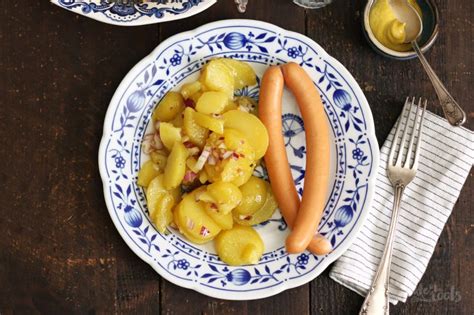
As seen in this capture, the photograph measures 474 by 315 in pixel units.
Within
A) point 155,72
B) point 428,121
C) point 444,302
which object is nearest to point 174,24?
point 155,72

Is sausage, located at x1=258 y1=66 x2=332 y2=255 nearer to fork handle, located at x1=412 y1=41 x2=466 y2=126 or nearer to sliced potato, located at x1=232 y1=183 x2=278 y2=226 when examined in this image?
sliced potato, located at x1=232 y1=183 x2=278 y2=226

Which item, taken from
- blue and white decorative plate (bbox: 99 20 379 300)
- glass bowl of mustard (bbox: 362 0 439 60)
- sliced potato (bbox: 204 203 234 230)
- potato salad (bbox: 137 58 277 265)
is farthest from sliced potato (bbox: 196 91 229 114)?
glass bowl of mustard (bbox: 362 0 439 60)

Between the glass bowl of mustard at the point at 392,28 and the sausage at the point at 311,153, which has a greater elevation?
the glass bowl of mustard at the point at 392,28

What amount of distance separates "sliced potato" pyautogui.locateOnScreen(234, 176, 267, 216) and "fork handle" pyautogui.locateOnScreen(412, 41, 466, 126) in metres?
0.48

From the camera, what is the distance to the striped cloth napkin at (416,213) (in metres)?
1.64

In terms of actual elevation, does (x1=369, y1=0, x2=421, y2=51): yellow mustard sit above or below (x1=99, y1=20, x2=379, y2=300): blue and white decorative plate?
above

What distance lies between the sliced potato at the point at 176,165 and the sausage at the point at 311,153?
0.29 m

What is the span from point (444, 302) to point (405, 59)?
1.99 ft

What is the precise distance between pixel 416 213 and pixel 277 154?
0.39m

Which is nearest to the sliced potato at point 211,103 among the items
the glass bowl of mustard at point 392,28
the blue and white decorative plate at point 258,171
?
the blue and white decorative plate at point 258,171

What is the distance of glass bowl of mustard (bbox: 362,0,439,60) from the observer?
5.36ft

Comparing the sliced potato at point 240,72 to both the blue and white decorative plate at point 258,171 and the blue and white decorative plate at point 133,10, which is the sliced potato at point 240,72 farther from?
the blue and white decorative plate at point 133,10

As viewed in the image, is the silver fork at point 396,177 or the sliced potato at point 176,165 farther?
the silver fork at point 396,177

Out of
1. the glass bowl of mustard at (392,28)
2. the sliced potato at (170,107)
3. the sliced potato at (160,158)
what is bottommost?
the sliced potato at (160,158)
